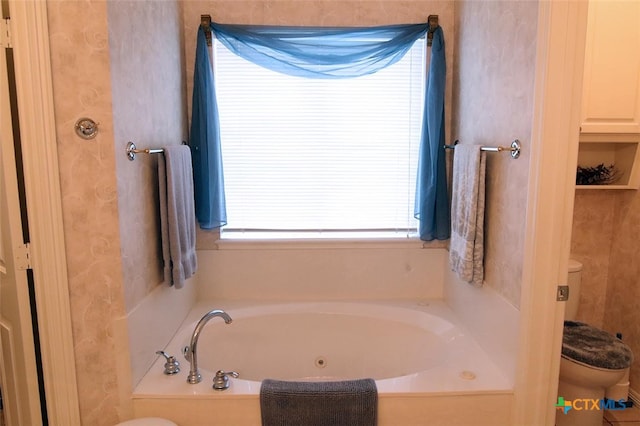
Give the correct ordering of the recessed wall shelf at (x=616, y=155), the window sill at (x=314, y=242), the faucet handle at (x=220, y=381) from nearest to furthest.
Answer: the faucet handle at (x=220, y=381), the recessed wall shelf at (x=616, y=155), the window sill at (x=314, y=242)

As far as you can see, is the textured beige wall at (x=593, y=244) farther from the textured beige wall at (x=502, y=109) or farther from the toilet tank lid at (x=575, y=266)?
the textured beige wall at (x=502, y=109)

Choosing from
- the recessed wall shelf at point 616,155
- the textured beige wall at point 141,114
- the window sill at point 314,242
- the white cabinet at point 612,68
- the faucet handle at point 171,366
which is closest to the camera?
the textured beige wall at point 141,114

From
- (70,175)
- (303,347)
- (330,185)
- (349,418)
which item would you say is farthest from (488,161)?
(70,175)

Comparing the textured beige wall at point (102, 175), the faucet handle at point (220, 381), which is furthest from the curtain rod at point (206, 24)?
the faucet handle at point (220, 381)

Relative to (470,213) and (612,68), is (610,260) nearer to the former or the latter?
(612,68)

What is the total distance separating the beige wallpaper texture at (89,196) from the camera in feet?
5.11

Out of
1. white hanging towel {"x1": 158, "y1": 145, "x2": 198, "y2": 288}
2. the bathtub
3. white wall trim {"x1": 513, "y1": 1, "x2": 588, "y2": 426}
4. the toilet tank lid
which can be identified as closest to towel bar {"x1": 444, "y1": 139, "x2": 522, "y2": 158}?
white wall trim {"x1": 513, "y1": 1, "x2": 588, "y2": 426}

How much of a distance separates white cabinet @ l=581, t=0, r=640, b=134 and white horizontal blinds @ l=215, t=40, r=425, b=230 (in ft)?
2.94

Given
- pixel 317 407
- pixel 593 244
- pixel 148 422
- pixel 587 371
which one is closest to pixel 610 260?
pixel 593 244

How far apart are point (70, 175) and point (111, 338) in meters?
0.63

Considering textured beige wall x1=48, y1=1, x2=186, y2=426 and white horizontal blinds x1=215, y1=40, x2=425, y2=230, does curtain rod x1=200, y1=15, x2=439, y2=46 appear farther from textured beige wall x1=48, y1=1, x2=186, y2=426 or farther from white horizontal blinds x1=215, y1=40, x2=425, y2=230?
textured beige wall x1=48, y1=1, x2=186, y2=426

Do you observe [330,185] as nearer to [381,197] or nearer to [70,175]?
[381,197]

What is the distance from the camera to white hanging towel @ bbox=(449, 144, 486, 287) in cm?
206

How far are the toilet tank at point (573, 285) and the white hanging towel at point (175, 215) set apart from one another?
2127 mm
